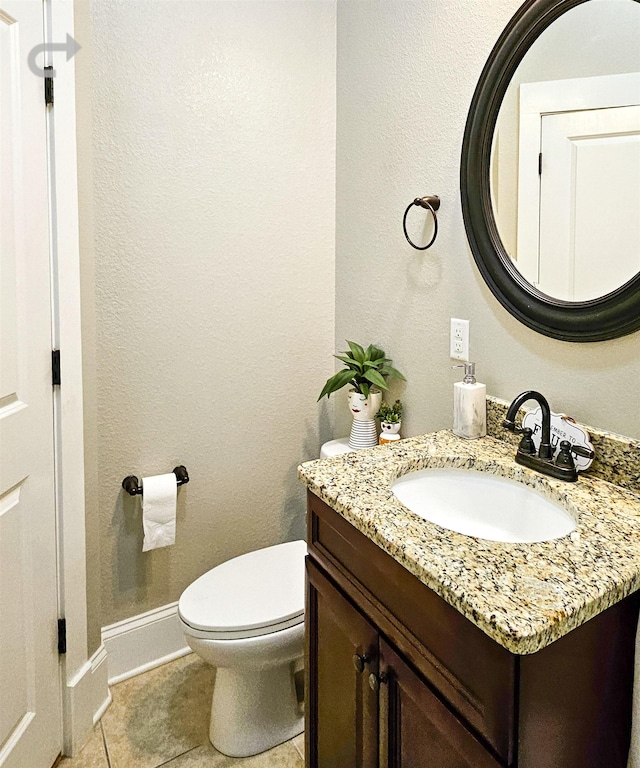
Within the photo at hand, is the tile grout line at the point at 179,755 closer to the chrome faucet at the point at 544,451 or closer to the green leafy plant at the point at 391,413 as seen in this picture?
the green leafy plant at the point at 391,413

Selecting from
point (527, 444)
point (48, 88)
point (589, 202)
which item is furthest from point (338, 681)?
point (48, 88)

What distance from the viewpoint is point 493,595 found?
780 millimetres

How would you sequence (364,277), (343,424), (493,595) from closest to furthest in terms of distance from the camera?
1. (493,595)
2. (364,277)
3. (343,424)

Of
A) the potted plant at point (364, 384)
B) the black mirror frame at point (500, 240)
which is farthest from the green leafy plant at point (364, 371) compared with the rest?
the black mirror frame at point (500, 240)

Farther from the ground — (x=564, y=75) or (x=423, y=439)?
(x=564, y=75)

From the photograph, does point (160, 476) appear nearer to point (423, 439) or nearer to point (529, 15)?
point (423, 439)

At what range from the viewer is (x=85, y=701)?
165 centimetres

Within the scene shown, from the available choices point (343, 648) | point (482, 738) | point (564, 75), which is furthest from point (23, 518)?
point (564, 75)

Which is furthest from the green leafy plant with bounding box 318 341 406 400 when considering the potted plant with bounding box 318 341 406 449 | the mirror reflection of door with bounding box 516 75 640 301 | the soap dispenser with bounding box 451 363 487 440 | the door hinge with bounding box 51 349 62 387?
the door hinge with bounding box 51 349 62 387

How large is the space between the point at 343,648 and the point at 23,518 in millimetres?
868

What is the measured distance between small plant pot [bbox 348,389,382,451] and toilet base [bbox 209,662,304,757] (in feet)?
2.45

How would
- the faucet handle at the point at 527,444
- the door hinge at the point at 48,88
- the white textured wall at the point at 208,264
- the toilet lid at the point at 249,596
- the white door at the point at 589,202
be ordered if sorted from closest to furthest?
the white door at the point at 589,202 < the faucet handle at the point at 527,444 < the door hinge at the point at 48,88 < the toilet lid at the point at 249,596 < the white textured wall at the point at 208,264

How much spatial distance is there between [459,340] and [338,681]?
95 cm

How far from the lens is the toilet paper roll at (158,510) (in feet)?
5.87
